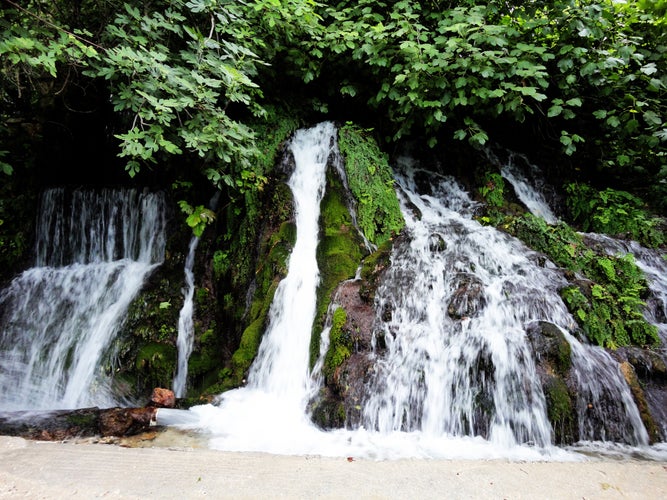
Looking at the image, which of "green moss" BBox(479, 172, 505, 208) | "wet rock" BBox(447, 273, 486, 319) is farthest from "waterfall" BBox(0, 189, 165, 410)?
"green moss" BBox(479, 172, 505, 208)

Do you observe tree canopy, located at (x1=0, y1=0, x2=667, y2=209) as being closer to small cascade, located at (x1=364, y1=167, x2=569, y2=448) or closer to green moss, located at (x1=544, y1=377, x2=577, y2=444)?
small cascade, located at (x1=364, y1=167, x2=569, y2=448)

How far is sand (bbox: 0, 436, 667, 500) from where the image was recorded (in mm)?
1955

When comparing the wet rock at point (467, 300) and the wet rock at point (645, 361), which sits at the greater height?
the wet rock at point (467, 300)

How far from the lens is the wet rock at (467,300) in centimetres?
400

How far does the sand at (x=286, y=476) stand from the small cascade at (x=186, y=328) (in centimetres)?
228

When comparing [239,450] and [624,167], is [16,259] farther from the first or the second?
[624,167]

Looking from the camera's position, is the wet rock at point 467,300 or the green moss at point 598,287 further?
the wet rock at point 467,300

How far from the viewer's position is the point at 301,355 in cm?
411

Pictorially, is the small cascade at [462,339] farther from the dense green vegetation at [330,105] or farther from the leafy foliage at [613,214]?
the leafy foliage at [613,214]

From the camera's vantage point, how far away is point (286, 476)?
2.16 m

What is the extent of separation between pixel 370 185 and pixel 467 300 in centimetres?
260

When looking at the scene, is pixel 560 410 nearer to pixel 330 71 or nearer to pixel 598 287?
pixel 598 287

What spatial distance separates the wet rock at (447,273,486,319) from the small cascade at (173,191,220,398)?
3.58 metres

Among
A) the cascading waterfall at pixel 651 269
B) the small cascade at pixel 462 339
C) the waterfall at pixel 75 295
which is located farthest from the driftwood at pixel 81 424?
the cascading waterfall at pixel 651 269
